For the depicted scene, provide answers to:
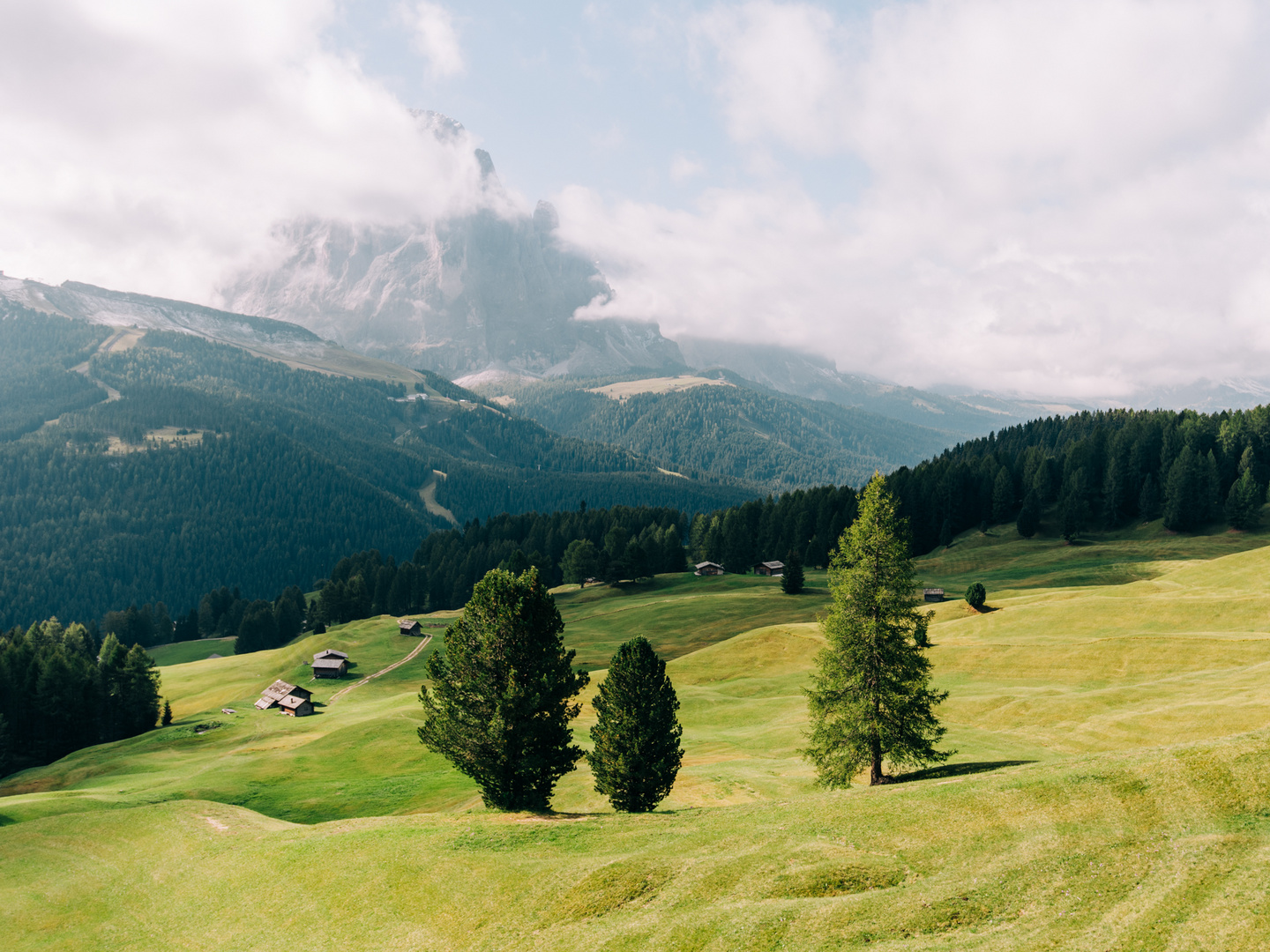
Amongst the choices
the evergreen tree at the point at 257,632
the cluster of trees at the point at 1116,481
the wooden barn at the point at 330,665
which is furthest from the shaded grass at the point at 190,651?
the cluster of trees at the point at 1116,481

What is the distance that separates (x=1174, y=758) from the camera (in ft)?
77.9

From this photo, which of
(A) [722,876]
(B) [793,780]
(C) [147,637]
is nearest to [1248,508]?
(B) [793,780]

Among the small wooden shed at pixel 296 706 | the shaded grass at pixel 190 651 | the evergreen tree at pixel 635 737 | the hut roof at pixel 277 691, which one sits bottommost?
the shaded grass at pixel 190 651

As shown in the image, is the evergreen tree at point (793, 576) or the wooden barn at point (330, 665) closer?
the wooden barn at point (330, 665)

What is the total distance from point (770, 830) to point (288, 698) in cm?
8668

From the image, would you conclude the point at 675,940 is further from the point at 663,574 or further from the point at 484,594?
the point at 663,574

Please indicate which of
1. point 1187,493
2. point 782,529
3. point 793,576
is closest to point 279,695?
point 793,576

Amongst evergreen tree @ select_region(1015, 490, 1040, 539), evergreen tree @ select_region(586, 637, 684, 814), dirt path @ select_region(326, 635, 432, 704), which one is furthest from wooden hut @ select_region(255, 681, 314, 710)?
evergreen tree @ select_region(1015, 490, 1040, 539)

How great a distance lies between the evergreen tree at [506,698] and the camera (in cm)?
3409

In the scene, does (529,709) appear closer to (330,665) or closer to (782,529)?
(330,665)

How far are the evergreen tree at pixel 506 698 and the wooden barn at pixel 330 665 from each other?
82.0 m

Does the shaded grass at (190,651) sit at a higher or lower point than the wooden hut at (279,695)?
lower

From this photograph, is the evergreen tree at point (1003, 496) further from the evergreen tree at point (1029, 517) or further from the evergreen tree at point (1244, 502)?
the evergreen tree at point (1244, 502)

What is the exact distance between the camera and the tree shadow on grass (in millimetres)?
34719
